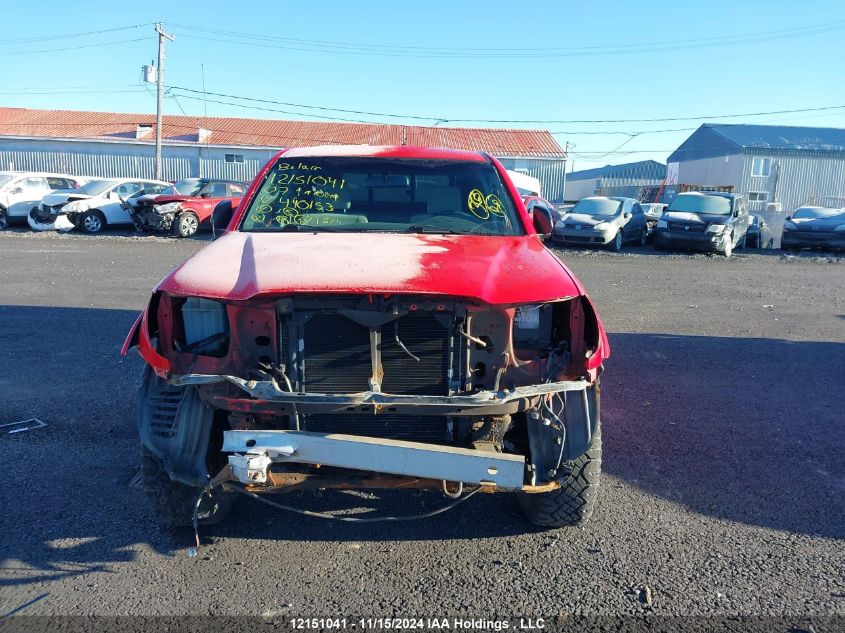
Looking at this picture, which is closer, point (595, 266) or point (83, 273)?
point (83, 273)

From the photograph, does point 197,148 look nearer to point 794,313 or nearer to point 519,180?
point 519,180

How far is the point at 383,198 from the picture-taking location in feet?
14.5

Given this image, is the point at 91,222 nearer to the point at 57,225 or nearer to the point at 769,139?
the point at 57,225

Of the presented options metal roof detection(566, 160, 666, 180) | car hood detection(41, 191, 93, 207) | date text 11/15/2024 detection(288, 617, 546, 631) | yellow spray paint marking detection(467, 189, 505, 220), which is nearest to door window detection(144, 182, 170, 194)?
car hood detection(41, 191, 93, 207)

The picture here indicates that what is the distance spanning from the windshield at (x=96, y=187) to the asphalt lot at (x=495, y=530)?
1477cm

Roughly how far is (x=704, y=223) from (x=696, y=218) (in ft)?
0.84

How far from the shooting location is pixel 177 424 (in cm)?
297

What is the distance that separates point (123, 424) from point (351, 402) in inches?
107

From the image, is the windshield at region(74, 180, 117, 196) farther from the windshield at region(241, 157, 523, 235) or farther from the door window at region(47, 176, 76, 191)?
the windshield at region(241, 157, 523, 235)

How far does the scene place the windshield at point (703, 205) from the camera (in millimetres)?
17781

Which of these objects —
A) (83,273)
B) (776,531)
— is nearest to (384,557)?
(776,531)

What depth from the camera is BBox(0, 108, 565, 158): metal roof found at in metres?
40.2

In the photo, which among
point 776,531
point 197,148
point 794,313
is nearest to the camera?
point 776,531

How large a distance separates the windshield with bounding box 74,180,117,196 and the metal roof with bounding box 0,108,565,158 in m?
20.2
